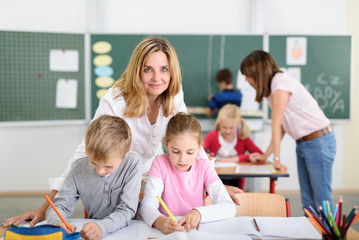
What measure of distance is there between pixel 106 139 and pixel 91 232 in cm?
34

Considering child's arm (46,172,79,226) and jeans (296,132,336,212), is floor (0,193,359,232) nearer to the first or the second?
jeans (296,132,336,212)

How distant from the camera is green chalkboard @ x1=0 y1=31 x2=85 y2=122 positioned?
3.89 m

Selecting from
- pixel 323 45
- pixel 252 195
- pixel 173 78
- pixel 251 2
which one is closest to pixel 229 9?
pixel 251 2

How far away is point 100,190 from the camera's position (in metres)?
1.46

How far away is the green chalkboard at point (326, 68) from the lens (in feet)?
13.2

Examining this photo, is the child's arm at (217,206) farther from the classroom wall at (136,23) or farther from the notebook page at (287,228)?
the classroom wall at (136,23)

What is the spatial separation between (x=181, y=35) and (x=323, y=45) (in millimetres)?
1601

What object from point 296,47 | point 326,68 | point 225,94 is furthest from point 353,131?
point 225,94

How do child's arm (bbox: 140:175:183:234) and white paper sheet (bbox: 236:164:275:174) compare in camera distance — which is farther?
white paper sheet (bbox: 236:164:275:174)

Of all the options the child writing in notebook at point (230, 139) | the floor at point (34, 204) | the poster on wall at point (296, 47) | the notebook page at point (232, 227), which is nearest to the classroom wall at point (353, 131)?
the floor at point (34, 204)

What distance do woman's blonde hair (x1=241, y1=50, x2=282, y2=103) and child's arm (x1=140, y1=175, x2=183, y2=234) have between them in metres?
1.26

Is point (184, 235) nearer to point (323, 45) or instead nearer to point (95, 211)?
point (95, 211)

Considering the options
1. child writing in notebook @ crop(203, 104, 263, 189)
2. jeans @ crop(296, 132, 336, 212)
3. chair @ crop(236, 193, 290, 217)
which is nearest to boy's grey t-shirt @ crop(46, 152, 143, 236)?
chair @ crop(236, 193, 290, 217)

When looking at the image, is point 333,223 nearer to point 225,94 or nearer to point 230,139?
point 230,139
